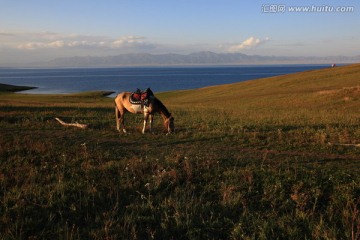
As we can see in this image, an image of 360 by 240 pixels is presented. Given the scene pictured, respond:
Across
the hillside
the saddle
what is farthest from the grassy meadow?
the hillside

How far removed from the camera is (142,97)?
1819cm

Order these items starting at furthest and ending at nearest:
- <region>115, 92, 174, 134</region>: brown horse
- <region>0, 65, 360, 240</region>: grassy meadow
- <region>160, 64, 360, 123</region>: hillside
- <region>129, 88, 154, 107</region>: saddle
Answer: <region>160, 64, 360, 123</region>: hillside, <region>129, 88, 154, 107</region>: saddle, <region>115, 92, 174, 134</region>: brown horse, <region>0, 65, 360, 240</region>: grassy meadow

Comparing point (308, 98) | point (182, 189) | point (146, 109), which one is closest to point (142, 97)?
point (146, 109)

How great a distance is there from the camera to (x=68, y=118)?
941 inches

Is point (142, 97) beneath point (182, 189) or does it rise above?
above

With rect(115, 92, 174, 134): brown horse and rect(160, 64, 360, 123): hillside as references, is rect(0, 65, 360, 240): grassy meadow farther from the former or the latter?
rect(160, 64, 360, 123): hillside

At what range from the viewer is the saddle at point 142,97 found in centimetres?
1810

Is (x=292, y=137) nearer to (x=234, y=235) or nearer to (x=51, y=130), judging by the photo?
(x=234, y=235)

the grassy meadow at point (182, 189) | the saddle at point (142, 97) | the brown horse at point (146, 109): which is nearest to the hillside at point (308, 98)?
the brown horse at point (146, 109)

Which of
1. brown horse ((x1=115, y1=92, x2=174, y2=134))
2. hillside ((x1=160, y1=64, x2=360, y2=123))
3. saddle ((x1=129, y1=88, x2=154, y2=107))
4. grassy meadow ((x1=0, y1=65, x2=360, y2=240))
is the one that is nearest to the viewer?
grassy meadow ((x1=0, y1=65, x2=360, y2=240))

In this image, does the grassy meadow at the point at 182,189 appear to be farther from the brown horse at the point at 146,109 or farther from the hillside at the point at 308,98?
the hillside at the point at 308,98

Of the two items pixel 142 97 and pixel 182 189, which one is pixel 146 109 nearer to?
pixel 142 97

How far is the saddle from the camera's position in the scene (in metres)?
18.1

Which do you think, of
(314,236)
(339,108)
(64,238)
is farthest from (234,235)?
(339,108)
